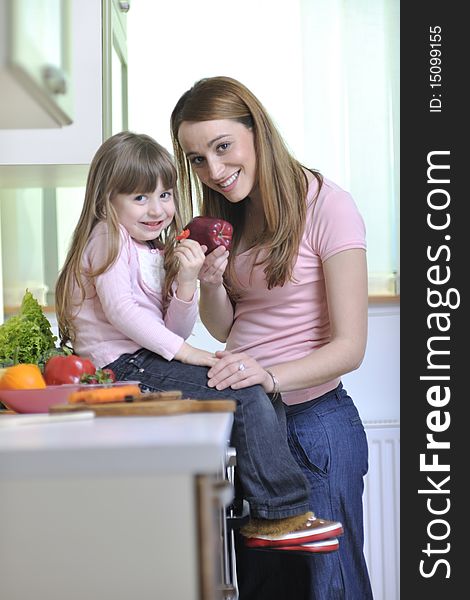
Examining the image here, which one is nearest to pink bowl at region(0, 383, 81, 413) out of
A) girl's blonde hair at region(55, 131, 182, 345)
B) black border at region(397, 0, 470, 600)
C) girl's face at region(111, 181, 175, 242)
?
girl's blonde hair at region(55, 131, 182, 345)

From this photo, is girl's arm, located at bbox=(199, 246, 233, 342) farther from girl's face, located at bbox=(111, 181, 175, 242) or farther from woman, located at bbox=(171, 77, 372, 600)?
girl's face, located at bbox=(111, 181, 175, 242)

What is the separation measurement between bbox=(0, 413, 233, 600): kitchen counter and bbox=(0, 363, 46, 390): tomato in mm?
486

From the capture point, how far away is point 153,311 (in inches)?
72.7

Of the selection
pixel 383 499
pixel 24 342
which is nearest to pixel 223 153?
pixel 24 342

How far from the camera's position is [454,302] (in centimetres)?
269

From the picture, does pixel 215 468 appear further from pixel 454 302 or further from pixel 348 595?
pixel 454 302

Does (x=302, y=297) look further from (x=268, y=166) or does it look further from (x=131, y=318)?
(x=131, y=318)

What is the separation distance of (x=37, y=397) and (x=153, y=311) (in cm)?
45

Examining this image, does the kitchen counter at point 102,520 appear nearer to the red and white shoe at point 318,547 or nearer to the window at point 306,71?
the red and white shoe at point 318,547

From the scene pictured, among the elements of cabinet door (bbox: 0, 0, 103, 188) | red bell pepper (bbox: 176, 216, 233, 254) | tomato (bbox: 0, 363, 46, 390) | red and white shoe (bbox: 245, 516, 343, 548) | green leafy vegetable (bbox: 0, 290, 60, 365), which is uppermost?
cabinet door (bbox: 0, 0, 103, 188)

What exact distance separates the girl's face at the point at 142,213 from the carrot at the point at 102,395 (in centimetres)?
52

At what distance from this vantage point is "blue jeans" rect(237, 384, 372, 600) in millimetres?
1970

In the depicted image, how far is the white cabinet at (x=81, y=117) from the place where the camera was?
2.27 m

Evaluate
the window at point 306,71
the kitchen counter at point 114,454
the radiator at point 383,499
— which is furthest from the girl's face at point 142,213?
the radiator at point 383,499
